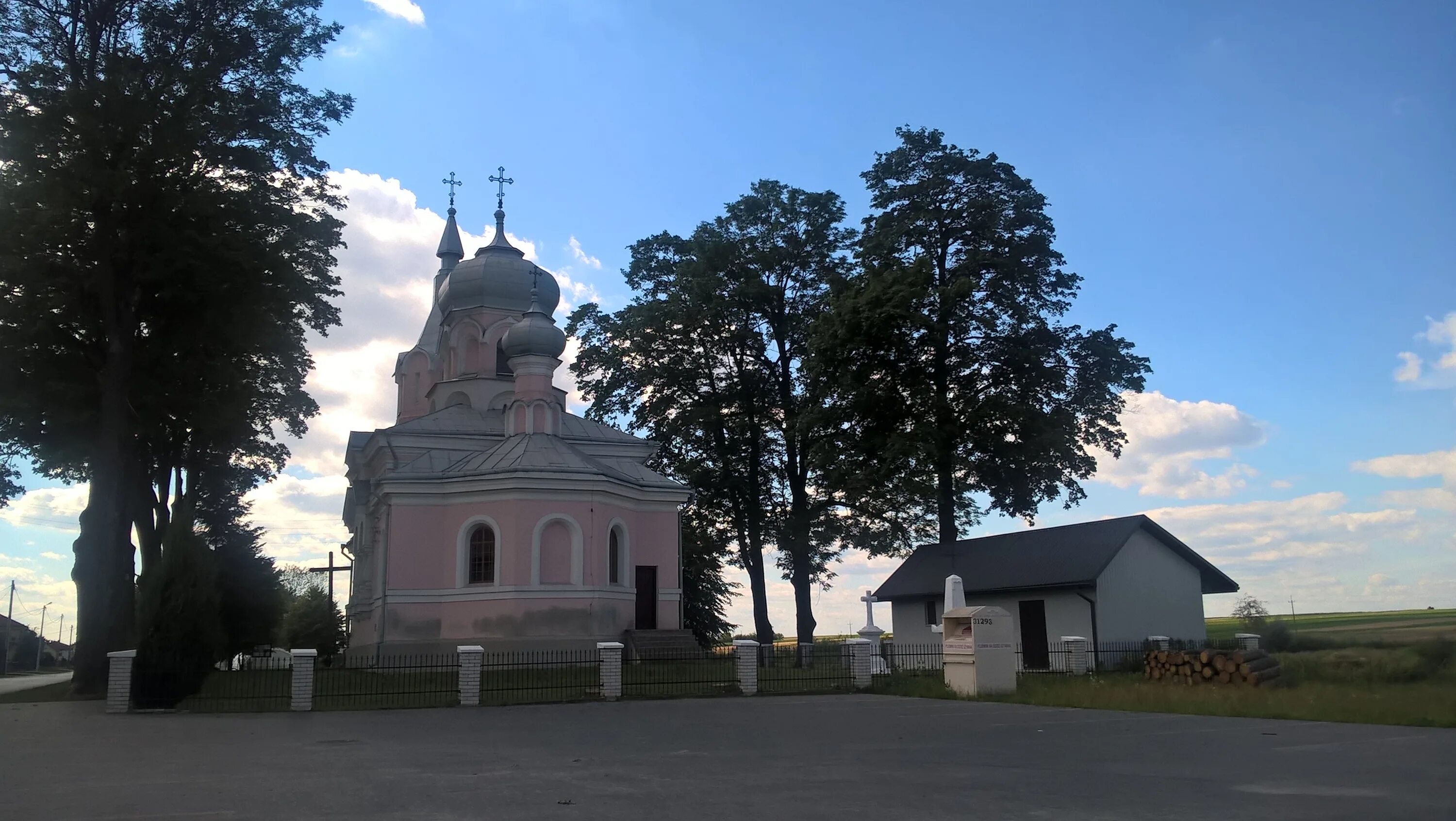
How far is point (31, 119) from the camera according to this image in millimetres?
20469

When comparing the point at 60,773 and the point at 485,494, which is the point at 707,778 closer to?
the point at 60,773

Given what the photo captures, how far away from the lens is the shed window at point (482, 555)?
29641 millimetres

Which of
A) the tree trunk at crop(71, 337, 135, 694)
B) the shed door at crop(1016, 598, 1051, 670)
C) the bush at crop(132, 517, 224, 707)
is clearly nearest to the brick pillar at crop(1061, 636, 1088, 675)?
the shed door at crop(1016, 598, 1051, 670)

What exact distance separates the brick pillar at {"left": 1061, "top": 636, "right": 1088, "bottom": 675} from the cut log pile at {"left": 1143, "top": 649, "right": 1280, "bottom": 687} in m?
1.94

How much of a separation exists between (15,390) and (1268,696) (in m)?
23.8

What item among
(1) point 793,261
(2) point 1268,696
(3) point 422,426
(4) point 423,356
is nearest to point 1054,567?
(2) point 1268,696

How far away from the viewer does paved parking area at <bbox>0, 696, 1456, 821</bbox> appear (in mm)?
7625

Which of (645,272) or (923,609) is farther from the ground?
(645,272)

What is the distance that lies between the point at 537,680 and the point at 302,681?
5365 mm

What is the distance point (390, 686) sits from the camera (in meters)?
21.5

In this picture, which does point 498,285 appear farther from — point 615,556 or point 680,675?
point 680,675

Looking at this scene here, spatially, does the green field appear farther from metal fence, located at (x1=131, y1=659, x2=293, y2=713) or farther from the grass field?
metal fence, located at (x1=131, y1=659, x2=293, y2=713)

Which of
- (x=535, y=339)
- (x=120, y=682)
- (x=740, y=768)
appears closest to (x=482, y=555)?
(x=535, y=339)

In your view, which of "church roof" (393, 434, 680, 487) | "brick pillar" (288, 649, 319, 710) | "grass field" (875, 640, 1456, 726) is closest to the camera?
"grass field" (875, 640, 1456, 726)
